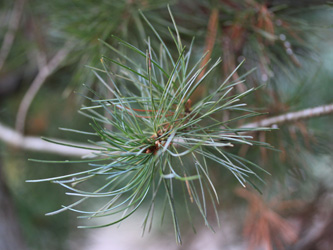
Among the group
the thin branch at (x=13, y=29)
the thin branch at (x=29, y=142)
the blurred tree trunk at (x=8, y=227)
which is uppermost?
the thin branch at (x=13, y=29)

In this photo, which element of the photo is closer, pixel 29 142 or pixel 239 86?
pixel 239 86

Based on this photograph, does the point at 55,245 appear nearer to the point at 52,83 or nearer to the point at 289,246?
the point at 52,83

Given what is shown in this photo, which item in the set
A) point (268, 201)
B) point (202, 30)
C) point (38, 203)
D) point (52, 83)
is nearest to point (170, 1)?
point (202, 30)

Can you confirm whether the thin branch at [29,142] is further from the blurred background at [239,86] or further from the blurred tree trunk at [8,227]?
the blurred tree trunk at [8,227]

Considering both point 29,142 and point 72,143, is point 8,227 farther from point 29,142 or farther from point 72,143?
point 72,143

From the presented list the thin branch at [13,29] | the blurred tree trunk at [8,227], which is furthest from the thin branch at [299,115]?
the blurred tree trunk at [8,227]

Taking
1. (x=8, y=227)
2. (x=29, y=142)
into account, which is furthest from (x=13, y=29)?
(x=8, y=227)

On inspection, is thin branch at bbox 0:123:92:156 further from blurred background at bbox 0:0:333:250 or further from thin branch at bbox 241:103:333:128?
thin branch at bbox 241:103:333:128
